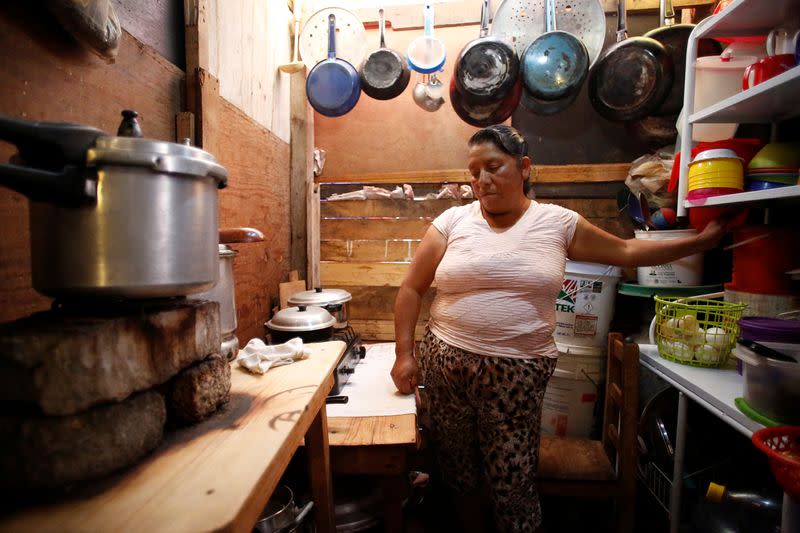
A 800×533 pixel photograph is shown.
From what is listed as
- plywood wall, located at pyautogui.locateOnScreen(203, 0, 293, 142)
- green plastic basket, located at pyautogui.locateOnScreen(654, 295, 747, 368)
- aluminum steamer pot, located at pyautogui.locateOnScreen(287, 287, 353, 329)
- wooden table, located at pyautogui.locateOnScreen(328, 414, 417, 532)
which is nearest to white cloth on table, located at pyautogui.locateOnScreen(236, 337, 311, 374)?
wooden table, located at pyautogui.locateOnScreen(328, 414, 417, 532)

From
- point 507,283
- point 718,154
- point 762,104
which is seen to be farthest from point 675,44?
point 507,283

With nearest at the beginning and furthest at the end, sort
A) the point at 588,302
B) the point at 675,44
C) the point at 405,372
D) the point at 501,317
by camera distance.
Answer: the point at 501,317, the point at 405,372, the point at 588,302, the point at 675,44

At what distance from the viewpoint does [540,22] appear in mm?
2719

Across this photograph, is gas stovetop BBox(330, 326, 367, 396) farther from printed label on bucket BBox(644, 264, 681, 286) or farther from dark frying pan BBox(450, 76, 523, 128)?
printed label on bucket BBox(644, 264, 681, 286)

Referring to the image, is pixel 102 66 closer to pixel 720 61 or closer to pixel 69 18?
pixel 69 18

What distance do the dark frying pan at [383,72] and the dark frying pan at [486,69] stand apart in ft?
1.25

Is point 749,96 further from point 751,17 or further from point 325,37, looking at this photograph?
point 325,37

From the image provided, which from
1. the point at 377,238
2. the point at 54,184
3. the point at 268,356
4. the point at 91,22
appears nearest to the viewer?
the point at 54,184

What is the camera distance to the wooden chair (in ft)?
6.04

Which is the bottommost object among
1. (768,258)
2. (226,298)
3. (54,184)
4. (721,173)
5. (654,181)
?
(226,298)

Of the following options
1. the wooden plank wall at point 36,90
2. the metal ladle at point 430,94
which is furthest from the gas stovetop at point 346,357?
the metal ladle at point 430,94

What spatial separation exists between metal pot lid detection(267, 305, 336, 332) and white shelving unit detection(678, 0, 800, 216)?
5.89 ft

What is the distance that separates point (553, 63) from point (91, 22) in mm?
2450

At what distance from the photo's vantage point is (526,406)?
Answer: 1.66 meters
